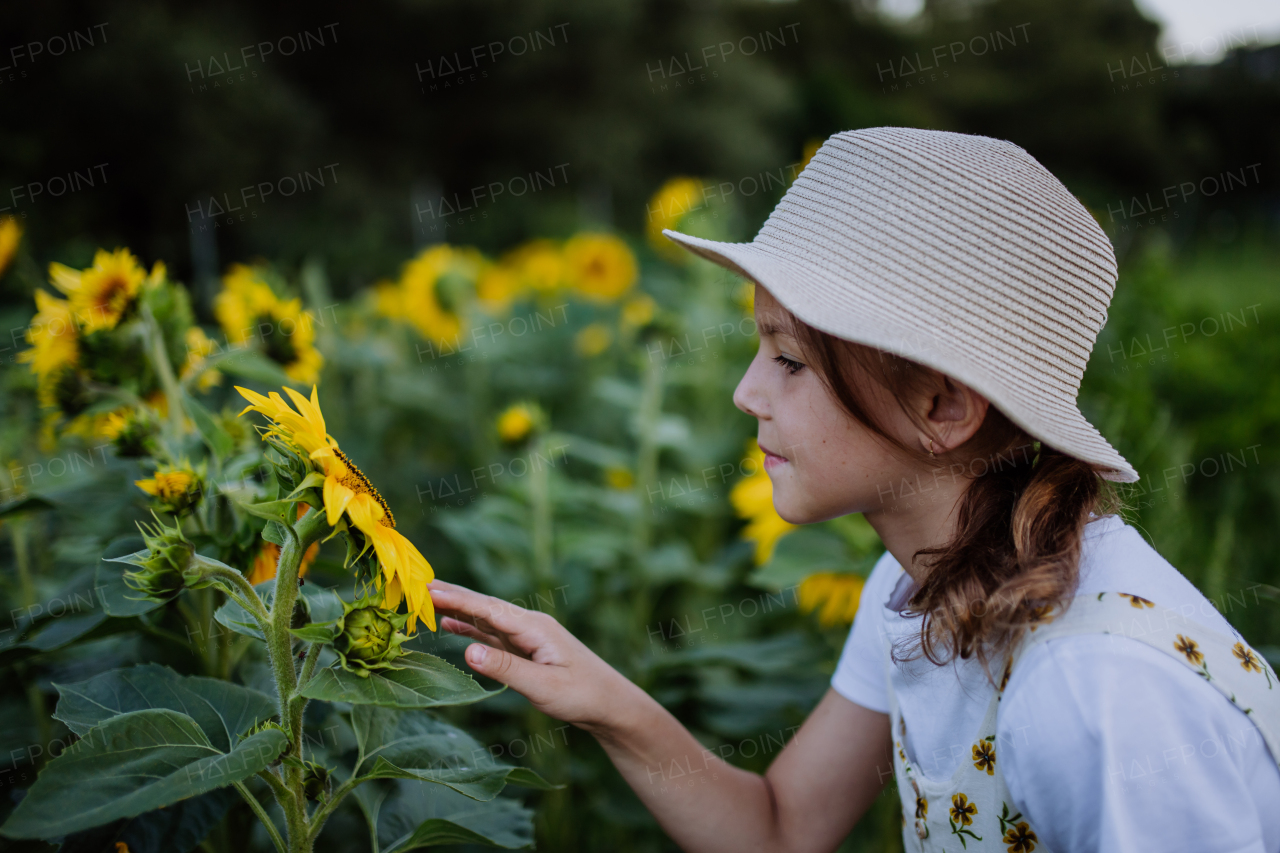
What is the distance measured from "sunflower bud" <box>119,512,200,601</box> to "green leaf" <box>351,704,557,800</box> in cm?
18

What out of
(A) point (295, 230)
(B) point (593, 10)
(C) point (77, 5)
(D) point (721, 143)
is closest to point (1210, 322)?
(A) point (295, 230)

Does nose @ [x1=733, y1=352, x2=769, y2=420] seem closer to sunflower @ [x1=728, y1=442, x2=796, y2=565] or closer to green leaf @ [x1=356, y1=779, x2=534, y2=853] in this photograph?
green leaf @ [x1=356, y1=779, x2=534, y2=853]

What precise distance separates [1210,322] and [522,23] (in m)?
8.23

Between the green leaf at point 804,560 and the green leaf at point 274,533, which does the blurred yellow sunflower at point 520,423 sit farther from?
the green leaf at point 274,533

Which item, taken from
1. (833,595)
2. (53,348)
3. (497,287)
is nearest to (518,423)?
(833,595)

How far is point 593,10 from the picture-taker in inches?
414

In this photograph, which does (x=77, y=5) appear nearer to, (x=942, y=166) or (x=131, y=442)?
(x=131, y=442)

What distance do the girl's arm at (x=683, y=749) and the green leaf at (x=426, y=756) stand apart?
70 mm

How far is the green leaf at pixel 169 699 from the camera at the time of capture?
68 centimetres

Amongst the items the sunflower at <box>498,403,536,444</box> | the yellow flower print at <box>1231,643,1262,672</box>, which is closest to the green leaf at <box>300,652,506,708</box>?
the yellow flower print at <box>1231,643,1262,672</box>

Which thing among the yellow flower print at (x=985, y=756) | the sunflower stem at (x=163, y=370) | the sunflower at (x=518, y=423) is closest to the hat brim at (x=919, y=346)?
the yellow flower print at (x=985, y=756)

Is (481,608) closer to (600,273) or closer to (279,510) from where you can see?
(279,510)

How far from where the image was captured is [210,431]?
2.82 feet

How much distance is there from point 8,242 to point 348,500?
117cm
